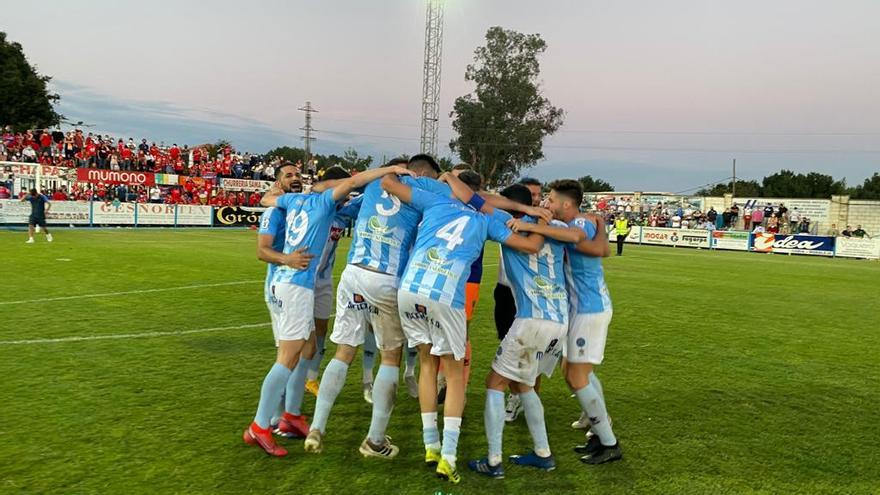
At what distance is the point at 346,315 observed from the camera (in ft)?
15.8

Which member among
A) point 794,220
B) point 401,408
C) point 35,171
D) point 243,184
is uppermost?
point 243,184

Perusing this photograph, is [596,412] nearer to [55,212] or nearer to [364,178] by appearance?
[364,178]

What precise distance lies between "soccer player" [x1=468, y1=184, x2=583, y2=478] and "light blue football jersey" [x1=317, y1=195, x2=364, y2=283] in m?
1.63

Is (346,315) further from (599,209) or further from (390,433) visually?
(599,209)

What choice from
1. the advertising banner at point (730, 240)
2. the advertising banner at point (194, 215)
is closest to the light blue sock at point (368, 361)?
the advertising banner at point (194, 215)

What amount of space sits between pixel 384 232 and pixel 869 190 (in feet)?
308

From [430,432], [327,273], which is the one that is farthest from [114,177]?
[430,432]

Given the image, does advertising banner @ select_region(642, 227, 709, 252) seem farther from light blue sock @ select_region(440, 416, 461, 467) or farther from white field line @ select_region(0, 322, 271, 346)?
light blue sock @ select_region(440, 416, 461, 467)

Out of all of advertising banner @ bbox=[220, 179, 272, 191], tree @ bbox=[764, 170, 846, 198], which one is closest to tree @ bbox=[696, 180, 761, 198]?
tree @ bbox=[764, 170, 846, 198]

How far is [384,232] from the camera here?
4.79 metres

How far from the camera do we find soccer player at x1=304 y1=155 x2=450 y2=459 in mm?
4637

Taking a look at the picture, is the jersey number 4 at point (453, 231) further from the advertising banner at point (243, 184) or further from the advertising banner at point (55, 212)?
the advertising banner at point (243, 184)

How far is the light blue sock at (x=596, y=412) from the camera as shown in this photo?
4660 mm

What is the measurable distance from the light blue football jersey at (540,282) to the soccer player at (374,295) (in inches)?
31.3
